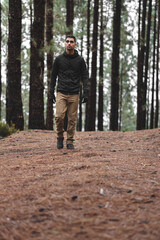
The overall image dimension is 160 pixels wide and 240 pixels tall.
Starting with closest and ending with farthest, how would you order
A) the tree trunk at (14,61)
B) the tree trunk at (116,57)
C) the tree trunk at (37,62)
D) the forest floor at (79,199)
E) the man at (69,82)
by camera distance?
the forest floor at (79,199) < the man at (69,82) < the tree trunk at (14,61) < the tree trunk at (37,62) < the tree trunk at (116,57)

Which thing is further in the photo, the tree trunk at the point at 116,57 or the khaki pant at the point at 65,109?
the tree trunk at the point at 116,57

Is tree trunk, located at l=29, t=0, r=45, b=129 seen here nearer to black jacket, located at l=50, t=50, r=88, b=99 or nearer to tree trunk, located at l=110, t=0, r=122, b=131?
black jacket, located at l=50, t=50, r=88, b=99

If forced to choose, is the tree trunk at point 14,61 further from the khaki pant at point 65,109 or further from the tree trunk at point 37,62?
the khaki pant at point 65,109

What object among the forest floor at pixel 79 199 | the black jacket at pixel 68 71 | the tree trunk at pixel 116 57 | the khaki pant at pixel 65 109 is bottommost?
the forest floor at pixel 79 199

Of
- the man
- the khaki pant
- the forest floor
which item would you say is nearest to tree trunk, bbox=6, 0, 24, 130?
the man

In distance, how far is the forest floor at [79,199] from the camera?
2289 millimetres

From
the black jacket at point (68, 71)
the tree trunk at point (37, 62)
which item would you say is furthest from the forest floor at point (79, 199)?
the tree trunk at point (37, 62)

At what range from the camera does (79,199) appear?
2.98m

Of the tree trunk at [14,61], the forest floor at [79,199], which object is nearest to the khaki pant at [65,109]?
the forest floor at [79,199]

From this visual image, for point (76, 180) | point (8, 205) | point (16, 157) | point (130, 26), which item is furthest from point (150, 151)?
point (130, 26)

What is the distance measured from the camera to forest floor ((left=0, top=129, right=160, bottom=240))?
2.29 meters

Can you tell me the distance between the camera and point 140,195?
3201 millimetres

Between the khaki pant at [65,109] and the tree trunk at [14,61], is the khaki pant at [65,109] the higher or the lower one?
the lower one

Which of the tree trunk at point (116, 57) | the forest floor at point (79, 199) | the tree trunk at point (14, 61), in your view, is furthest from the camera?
the tree trunk at point (116, 57)
